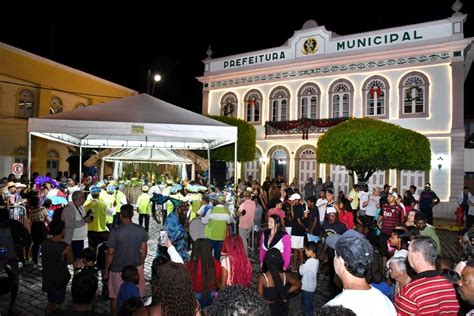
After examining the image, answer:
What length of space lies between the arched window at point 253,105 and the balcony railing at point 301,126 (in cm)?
122

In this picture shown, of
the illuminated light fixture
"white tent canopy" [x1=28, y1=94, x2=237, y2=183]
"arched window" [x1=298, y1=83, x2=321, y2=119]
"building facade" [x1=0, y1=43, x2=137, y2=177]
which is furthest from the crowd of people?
"building facade" [x1=0, y1=43, x2=137, y2=177]

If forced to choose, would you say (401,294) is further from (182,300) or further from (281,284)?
(182,300)

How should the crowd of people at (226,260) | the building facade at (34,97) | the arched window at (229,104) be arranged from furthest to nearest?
the arched window at (229,104), the building facade at (34,97), the crowd of people at (226,260)

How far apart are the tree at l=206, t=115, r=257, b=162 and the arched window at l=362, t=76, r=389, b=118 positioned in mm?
6637

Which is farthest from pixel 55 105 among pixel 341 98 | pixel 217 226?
pixel 217 226

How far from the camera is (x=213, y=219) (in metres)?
7.41

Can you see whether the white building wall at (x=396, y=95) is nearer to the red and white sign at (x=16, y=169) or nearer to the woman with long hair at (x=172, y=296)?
the red and white sign at (x=16, y=169)

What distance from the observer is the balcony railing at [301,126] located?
21.5 m

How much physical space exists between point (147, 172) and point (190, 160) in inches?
99.0

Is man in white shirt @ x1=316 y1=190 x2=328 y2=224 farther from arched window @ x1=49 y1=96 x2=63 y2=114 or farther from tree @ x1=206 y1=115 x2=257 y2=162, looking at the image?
arched window @ x1=49 y1=96 x2=63 y2=114

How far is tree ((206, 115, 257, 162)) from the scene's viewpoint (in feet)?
73.5

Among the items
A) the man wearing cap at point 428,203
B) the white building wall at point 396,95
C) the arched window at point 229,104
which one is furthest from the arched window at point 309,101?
the man wearing cap at point 428,203

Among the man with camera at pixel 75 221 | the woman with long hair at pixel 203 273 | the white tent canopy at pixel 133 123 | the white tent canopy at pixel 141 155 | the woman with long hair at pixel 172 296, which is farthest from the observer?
the white tent canopy at pixel 141 155

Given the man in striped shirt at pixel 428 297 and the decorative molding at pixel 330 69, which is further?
the decorative molding at pixel 330 69
